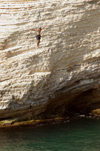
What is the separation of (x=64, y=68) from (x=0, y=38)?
12.1 feet

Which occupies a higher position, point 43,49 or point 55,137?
point 43,49

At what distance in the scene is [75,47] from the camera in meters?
17.9

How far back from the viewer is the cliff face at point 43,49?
17375 millimetres

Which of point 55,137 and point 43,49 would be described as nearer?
point 55,137

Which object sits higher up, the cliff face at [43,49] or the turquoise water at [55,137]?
the cliff face at [43,49]

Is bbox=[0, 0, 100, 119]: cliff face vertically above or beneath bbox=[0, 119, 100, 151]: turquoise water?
above

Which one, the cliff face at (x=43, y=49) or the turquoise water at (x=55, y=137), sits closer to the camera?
the turquoise water at (x=55, y=137)

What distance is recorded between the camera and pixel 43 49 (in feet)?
57.3

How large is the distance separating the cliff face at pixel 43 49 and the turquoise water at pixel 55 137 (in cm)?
157

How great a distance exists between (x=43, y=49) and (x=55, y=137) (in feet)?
14.9

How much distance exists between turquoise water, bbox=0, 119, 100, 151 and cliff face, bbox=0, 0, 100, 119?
1569 mm

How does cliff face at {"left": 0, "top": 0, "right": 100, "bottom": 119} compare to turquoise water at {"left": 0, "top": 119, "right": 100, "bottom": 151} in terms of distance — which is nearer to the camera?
turquoise water at {"left": 0, "top": 119, "right": 100, "bottom": 151}

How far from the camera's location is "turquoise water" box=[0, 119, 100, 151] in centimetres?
1460

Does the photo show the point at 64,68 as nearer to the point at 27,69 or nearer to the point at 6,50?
the point at 27,69
